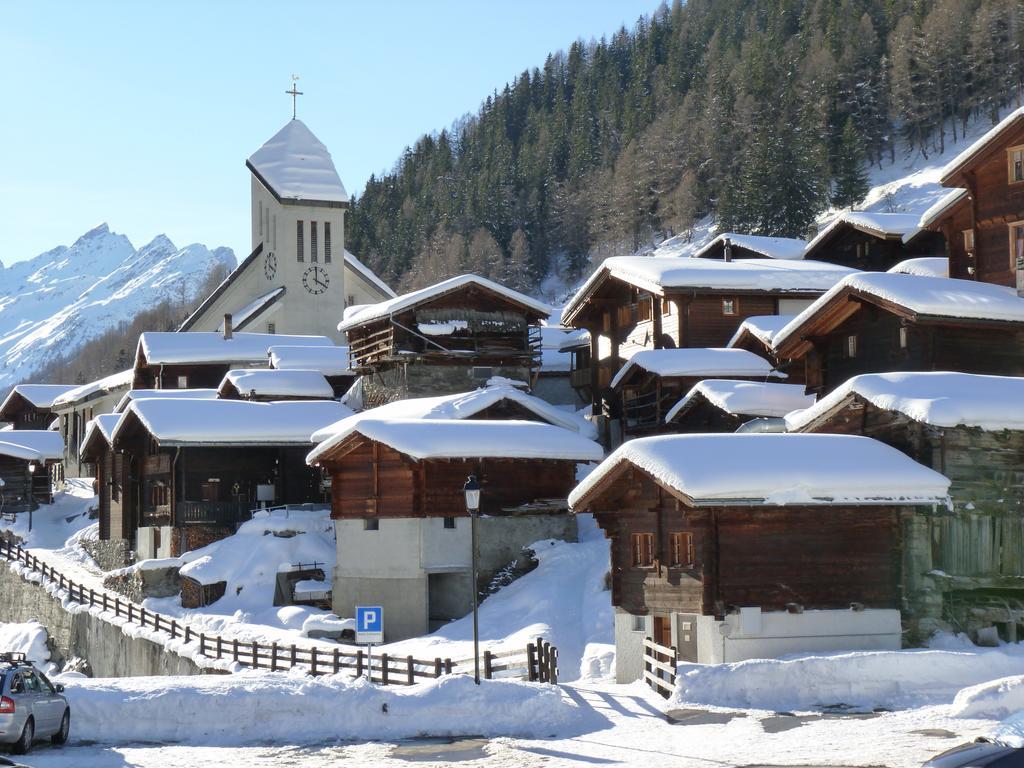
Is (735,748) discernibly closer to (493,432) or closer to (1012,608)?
(1012,608)

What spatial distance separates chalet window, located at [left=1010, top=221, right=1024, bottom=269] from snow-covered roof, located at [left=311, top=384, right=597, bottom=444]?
16.7 m

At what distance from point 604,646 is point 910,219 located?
1259 inches

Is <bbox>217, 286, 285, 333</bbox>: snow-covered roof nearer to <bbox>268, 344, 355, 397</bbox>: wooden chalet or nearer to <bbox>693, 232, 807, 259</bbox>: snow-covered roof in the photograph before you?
<bbox>268, 344, 355, 397</bbox>: wooden chalet

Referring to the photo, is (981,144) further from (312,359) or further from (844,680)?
(312,359)

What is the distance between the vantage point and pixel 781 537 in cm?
2973

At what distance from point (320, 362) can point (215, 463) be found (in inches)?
481

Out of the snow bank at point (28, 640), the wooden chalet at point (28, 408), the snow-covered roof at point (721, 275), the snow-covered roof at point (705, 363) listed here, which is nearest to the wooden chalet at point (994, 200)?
the snow-covered roof at point (705, 363)

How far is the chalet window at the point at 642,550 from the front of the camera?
32250 mm

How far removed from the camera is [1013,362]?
38438 millimetres

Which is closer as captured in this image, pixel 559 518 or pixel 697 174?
pixel 559 518

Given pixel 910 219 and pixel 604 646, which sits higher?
pixel 910 219

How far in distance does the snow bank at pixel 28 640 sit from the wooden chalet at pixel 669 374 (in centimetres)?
2486

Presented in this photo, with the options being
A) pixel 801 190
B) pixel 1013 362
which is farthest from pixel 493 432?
pixel 801 190

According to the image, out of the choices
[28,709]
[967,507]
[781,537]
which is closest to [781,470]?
[781,537]
